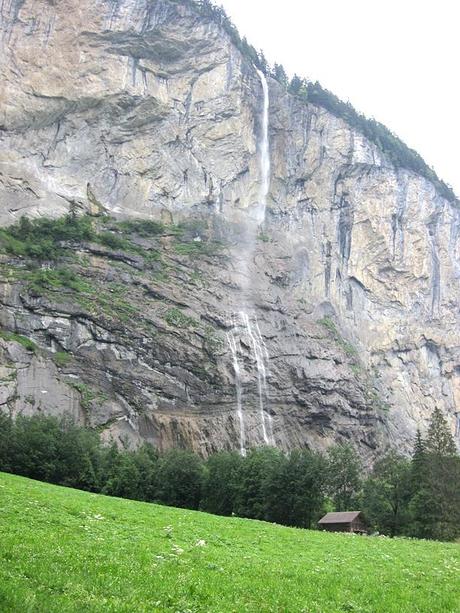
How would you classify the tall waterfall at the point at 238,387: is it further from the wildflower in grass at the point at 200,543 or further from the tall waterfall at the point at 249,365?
the wildflower in grass at the point at 200,543

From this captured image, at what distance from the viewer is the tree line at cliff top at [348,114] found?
99.1 meters

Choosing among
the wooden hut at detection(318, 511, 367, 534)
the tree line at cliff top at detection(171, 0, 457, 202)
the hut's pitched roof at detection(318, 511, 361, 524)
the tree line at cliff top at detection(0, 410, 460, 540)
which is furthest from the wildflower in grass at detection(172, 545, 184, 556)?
the tree line at cliff top at detection(171, 0, 457, 202)

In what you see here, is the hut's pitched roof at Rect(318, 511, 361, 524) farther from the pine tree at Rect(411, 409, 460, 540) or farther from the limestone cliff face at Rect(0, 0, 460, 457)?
the limestone cliff face at Rect(0, 0, 460, 457)

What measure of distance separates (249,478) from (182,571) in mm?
35359

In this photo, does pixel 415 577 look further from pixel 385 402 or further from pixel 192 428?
pixel 385 402

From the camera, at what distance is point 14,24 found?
83000 millimetres

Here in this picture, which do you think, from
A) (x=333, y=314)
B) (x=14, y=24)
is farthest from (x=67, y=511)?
(x=14, y=24)

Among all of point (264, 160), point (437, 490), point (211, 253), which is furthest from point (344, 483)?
point (264, 160)

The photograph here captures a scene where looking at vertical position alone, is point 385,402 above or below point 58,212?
below

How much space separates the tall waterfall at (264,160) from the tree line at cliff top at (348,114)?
15.7ft

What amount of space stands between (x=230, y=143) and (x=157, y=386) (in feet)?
145

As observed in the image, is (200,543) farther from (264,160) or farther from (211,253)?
(264,160)

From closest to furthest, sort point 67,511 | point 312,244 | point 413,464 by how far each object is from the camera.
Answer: point 67,511, point 413,464, point 312,244

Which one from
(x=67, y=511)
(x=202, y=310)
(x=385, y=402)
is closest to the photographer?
(x=67, y=511)
